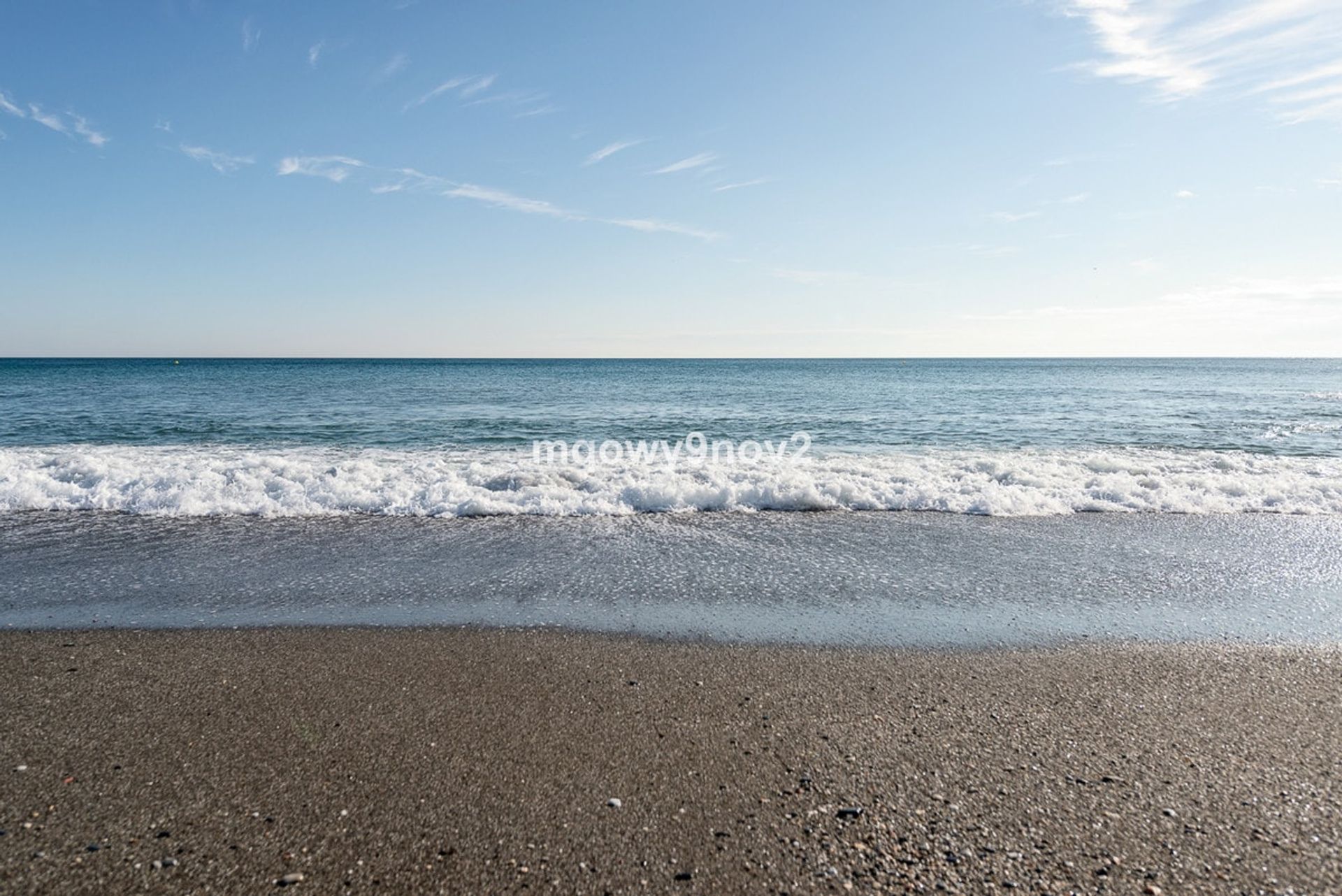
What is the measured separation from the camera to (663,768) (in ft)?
11.5

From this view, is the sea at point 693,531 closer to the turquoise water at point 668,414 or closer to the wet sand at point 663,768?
the turquoise water at point 668,414

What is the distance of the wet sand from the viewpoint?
9.21 feet

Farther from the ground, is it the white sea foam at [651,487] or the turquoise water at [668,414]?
the turquoise water at [668,414]

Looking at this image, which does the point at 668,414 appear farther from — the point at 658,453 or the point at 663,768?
the point at 663,768

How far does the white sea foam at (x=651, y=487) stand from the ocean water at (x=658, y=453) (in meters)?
0.05

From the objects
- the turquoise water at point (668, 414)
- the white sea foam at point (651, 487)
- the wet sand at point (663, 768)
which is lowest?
the wet sand at point (663, 768)

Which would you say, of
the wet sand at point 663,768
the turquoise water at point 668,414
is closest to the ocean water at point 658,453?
the turquoise water at point 668,414

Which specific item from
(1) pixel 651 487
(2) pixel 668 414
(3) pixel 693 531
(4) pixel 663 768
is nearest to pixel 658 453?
(1) pixel 651 487

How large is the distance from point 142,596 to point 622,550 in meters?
4.80

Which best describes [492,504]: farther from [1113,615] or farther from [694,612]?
[1113,615]

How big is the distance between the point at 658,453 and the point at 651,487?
18.1 ft

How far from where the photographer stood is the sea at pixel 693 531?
19.4 ft

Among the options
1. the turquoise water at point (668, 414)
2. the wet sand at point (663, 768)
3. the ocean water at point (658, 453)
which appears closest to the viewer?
the wet sand at point (663, 768)

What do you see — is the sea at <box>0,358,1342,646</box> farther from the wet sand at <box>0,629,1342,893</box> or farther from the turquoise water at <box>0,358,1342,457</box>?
the wet sand at <box>0,629,1342,893</box>
